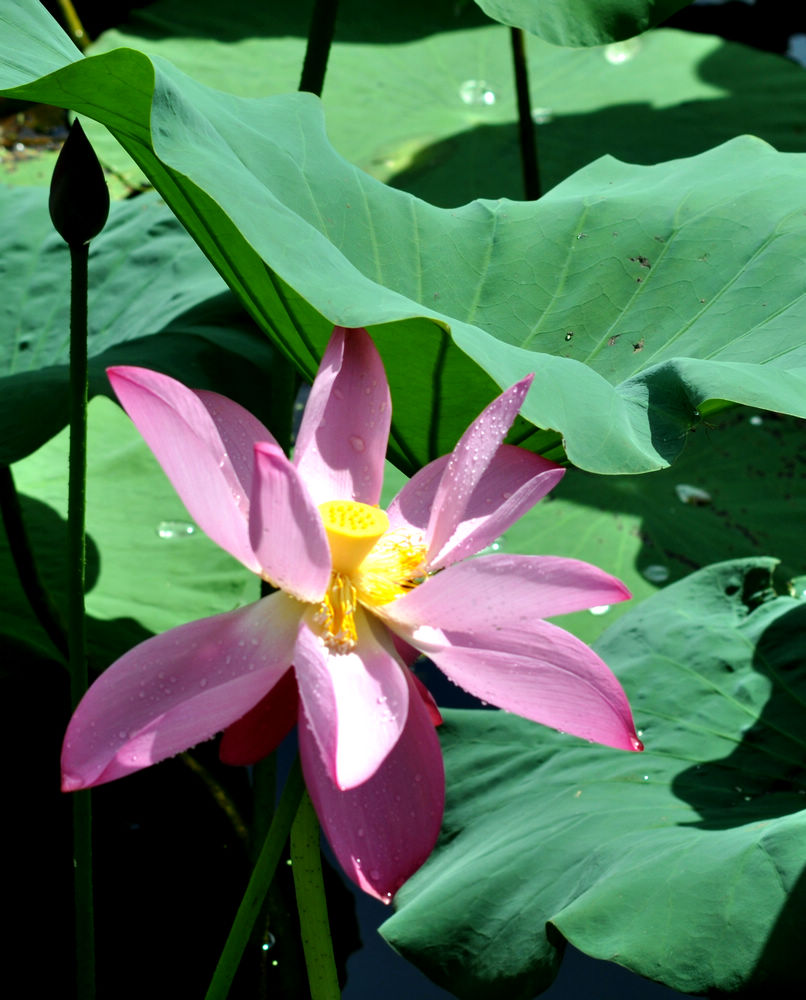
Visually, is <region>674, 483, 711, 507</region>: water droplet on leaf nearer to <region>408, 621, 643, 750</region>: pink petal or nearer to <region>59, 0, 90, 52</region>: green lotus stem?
<region>408, 621, 643, 750</region>: pink petal

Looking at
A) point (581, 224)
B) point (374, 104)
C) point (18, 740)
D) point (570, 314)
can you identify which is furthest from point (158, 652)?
point (374, 104)

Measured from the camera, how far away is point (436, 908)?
97cm

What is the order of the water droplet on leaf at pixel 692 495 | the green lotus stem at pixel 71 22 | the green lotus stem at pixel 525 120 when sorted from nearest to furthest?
the water droplet on leaf at pixel 692 495
the green lotus stem at pixel 525 120
the green lotus stem at pixel 71 22

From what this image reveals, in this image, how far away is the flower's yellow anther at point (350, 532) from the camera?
23.6 inches

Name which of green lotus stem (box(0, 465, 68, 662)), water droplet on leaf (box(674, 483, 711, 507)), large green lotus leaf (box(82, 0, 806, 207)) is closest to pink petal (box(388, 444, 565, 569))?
green lotus stem (box(0, 465, 68, 662))

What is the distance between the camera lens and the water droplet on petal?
106 inches

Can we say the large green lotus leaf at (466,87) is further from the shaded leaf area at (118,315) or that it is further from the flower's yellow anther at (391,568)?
the flower's yellow anther at (391,568)

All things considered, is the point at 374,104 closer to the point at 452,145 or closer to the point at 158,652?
the point at 452,145

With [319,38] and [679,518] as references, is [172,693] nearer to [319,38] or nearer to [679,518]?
[319,38]

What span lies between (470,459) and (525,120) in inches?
65.3

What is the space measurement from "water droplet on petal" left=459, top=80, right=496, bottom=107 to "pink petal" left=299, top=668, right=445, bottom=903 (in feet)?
7.96

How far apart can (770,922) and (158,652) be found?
548 millimetres

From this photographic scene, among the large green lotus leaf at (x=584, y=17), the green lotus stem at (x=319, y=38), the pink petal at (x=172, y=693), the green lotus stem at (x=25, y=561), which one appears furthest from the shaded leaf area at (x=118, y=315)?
the pink petal at (x=172, y=693)

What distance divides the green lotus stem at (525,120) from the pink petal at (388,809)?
1711 millimetres
